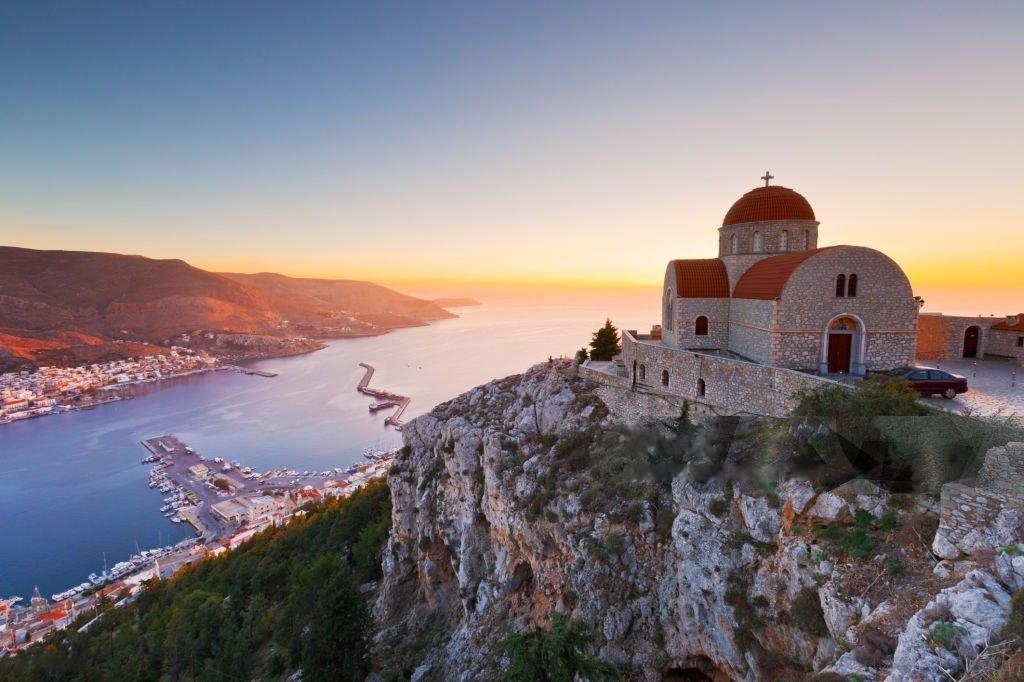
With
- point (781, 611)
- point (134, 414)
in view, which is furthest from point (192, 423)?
point (781, 611)

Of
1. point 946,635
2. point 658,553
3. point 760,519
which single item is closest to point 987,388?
point 760,519

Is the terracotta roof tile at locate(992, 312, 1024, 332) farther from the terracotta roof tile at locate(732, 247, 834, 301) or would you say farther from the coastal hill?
the coastal hill

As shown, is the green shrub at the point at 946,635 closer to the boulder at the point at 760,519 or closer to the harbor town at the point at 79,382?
the boulder at the point at 760,519

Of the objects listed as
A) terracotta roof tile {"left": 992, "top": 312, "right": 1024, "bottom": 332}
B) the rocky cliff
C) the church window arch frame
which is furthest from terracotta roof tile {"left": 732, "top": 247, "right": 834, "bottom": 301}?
terracotta roof tile {"left": 992, "top": 312, "right": 1024, "bottom": 332}

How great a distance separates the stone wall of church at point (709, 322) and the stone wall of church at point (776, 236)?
256 cm

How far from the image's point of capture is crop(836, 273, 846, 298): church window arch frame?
47.4 ft

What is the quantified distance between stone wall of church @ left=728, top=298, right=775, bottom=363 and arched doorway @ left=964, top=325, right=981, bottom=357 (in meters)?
8.63

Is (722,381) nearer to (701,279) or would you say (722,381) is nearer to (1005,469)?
(701,279)

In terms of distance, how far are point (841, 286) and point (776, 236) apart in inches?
170

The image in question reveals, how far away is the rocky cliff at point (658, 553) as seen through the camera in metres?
7.06

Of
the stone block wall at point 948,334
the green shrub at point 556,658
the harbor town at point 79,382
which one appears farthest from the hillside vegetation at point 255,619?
the harbor town at point 79,382

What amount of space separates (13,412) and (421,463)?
99517mm

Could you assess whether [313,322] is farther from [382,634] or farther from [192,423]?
[382,634]

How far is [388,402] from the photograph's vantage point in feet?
272
